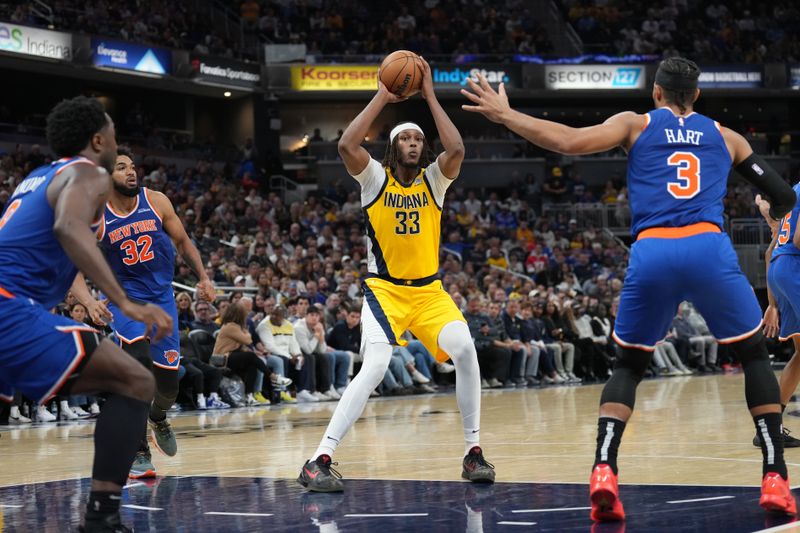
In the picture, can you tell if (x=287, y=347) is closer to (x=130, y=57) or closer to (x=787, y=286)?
(x=787, y=286)

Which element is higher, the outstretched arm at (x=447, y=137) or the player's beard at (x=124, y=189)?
the outstretched arm at (x=447, y=137)

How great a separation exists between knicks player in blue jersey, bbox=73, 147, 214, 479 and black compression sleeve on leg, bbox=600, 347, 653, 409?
120 inches

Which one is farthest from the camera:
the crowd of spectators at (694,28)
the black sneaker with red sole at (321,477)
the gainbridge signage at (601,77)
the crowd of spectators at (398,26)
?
the crowd of spectators at (694,28)

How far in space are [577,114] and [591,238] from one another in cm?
1029

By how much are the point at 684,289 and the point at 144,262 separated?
3747 millimetres

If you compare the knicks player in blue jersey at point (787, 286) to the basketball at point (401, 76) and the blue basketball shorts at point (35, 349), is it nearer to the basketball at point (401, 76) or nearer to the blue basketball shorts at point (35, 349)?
the basketball at point (401, 76)

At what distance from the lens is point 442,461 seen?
25.1ft

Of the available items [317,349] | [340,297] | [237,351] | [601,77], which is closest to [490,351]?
[340,297]

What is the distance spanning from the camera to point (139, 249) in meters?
7.34

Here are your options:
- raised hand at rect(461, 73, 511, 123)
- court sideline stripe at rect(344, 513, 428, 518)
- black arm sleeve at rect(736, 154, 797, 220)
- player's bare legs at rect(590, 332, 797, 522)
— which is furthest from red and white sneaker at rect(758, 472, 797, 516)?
raised hand at rect(461, 73, 511, 123)

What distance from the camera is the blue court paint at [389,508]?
201 inches

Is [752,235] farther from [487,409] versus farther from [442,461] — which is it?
[442,461]

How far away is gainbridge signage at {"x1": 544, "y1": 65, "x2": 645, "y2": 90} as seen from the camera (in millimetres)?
32250

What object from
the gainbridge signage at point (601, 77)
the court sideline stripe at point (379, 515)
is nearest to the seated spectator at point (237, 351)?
the court sideline stripe at point (379, 515)
